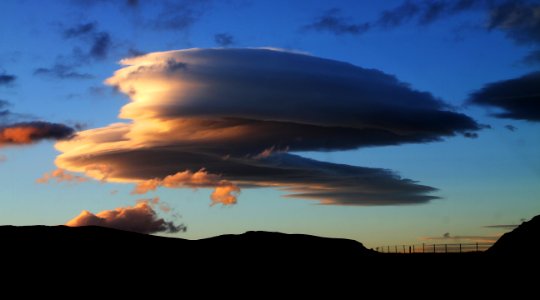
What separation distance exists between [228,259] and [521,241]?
157 feet

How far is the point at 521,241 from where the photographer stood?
120500 millimetres

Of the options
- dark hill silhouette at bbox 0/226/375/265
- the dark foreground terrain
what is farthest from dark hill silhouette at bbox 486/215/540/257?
dark hill silhouette at bbox 0/226/375/265

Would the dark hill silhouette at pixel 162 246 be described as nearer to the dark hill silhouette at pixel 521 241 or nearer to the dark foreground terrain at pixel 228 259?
the dark foreground terrain at pixel 228 259

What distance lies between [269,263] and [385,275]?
1533 centimetres

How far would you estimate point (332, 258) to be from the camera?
10875 cm

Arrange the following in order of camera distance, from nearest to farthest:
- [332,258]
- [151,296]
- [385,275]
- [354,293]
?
1. [151,296]
2. [354,293]
3. [385,275]
4. [332,258]

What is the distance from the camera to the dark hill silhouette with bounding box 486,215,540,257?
370 ft

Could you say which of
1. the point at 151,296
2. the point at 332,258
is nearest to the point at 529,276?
the point at 332,258

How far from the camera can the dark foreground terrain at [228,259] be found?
9525cm

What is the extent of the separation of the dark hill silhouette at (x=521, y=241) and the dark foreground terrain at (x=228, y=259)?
599 mm

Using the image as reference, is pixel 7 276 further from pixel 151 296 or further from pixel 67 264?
pixel 151 296

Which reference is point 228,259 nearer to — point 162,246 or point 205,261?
point 205,261

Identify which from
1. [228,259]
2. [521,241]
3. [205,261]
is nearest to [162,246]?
[205,261]

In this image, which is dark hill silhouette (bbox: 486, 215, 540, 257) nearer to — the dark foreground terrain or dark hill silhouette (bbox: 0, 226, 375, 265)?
the dark foreground terrain
